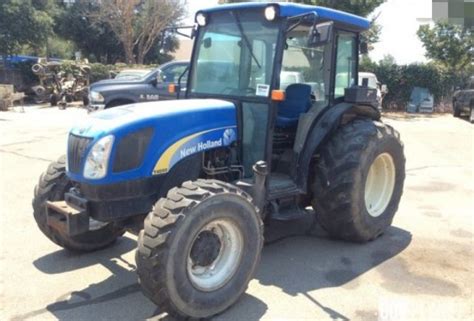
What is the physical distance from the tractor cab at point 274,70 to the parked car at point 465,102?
15792 mm

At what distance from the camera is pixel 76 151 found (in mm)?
3852

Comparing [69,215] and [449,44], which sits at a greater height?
[449,44]

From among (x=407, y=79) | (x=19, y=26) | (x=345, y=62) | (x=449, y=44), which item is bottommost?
(x=345, y=62)

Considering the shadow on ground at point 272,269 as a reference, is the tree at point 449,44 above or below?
above

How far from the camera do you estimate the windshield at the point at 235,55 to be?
4.48 metres

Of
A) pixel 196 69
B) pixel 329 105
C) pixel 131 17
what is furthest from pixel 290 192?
pixel 131 17

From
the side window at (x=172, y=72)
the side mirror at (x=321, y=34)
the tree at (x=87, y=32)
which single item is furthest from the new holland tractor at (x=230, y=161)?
the tree at (x=87, y=32)

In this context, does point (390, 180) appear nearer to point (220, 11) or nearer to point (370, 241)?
point (370, 241)

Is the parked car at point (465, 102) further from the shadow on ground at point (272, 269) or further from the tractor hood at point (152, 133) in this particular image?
the tractor hood at point (152, 133)

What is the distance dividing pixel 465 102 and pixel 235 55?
17.8 metres

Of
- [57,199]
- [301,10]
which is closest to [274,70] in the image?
[301,10]

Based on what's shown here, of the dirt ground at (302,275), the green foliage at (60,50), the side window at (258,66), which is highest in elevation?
the green foliage at (60,50)

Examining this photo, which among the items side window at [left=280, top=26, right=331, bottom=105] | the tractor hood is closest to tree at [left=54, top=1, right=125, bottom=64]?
side window at [left=280, top=26, right=331, bottom=105]

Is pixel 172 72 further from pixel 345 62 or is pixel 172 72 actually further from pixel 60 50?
pixel 60 50
